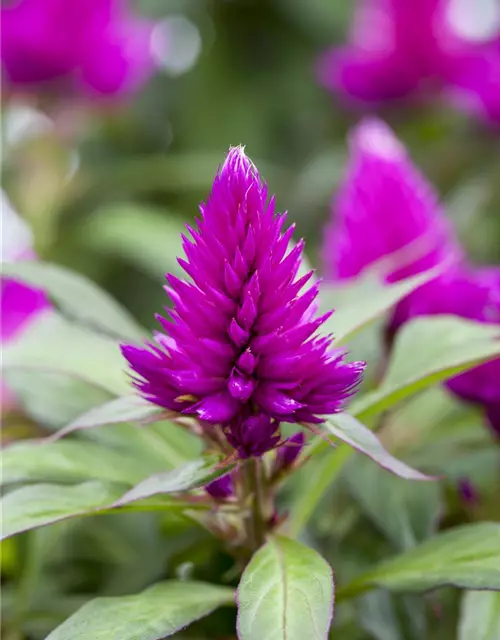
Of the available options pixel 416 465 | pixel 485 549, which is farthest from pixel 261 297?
pixel 416 465

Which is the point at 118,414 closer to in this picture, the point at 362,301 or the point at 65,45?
the point at 362,301

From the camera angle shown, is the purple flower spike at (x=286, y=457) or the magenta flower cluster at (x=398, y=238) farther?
the magenta flower cluster at (x=398, y=238)

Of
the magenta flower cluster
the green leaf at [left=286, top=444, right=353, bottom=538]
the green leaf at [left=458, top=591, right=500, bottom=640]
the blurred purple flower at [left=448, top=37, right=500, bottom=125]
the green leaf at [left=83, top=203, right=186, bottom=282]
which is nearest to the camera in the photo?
the green leaf at [left=458, top=591, right=500, bottom=640]

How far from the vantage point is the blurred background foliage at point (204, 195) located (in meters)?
0.72

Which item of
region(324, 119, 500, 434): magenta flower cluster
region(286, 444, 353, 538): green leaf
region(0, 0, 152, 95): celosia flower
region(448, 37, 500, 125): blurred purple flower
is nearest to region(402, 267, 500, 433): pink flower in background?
region(324, 119, 500, 434): magenta flower cluster

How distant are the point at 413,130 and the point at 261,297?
120 cm

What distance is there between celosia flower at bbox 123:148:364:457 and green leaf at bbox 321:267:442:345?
4.5 inches

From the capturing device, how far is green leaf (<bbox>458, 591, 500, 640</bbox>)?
0.58 metres

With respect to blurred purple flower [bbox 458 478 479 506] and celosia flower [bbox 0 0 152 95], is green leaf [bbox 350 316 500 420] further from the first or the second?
celosia flower [bbox 0 0 152 95]

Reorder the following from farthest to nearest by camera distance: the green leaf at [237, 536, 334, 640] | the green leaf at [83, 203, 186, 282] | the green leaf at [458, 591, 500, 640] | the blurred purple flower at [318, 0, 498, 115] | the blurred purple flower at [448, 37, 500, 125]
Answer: the blurred purple flower at [318, 0, 498, 115] < the blurred purple flower at [448, 37, 500, 125] < the green leaf at [83, 203, 186, 282] < the green leaf at [458, 591, 500, 640] < the green leaf at [237, 536, 334, 640]

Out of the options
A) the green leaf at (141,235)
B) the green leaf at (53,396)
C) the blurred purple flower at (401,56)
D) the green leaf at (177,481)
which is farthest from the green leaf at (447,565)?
the blurred purple flower at (401,56)

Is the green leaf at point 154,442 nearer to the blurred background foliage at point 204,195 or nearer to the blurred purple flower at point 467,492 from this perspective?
the blurred background foliage at point 204,195

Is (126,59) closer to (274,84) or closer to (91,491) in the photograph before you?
(274,84)

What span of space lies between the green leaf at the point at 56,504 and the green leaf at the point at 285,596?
0.28 feet
